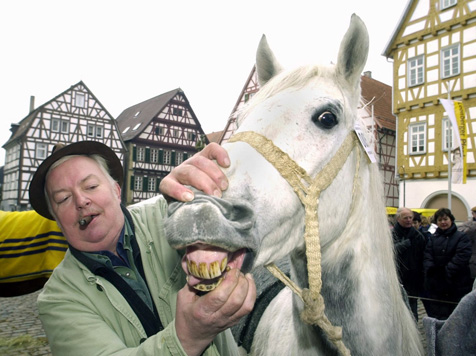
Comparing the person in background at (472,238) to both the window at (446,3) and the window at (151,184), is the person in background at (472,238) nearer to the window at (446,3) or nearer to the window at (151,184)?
the window at (446,3)

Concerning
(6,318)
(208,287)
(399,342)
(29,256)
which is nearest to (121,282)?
(208,287)

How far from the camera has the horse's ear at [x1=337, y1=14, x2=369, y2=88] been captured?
181 cm

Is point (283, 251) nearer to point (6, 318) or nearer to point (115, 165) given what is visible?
point (115, 165)

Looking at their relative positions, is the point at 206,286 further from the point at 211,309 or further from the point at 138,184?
the point at 138,184

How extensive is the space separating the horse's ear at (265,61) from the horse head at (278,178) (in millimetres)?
340

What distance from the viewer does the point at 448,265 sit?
5.44 m

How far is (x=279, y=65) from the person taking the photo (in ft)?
7.27

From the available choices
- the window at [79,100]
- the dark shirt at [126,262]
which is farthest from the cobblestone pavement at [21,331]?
the window at [79,100]

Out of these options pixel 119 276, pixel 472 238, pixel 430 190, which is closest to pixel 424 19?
Result: pixel 430 190

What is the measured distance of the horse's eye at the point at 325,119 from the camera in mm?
1683

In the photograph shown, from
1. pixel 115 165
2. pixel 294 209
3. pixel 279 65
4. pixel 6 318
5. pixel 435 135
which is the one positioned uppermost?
pixel 435 135

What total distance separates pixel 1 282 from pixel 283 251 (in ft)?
8.90

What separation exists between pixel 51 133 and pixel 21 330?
2668 cm

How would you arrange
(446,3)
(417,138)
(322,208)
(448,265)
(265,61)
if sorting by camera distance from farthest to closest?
(417,138) < (446,3) < (448,265) < (265,61) < (322,208)
